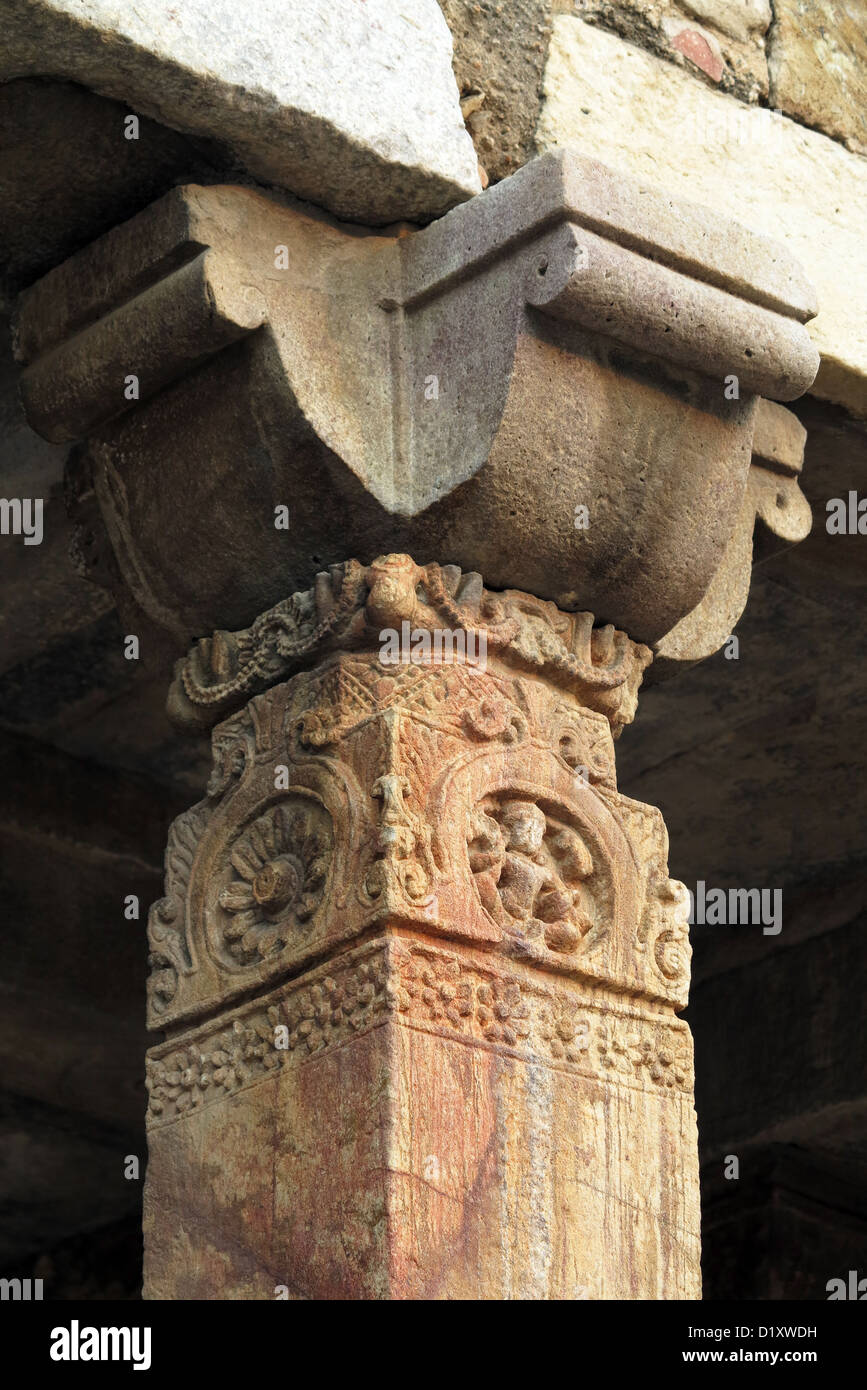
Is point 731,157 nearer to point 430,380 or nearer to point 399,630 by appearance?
point 430,380

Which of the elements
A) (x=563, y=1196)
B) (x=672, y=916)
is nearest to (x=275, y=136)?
(x=672, y=916)

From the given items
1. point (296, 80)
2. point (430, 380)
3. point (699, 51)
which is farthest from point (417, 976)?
point (699, 51)

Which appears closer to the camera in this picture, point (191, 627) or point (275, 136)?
point (275, 136)

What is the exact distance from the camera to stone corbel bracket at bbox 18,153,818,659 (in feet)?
9.86

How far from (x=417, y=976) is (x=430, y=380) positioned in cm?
82

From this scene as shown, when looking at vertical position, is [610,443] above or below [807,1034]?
above

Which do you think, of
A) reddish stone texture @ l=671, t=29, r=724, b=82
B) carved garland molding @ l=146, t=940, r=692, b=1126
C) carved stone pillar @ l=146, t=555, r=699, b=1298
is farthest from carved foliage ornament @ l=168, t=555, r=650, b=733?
reddish stone texture @ l=671, t=29, r=724, b=82

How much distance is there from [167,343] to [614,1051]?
1096mm

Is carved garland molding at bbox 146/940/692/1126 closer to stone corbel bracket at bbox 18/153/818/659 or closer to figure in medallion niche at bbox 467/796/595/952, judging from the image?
figure in medallion niche at bbox 467/796/595/952

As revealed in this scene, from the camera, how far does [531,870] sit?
3006 millimetres

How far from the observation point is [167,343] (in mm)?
3064

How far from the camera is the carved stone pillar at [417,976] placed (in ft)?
9.14
